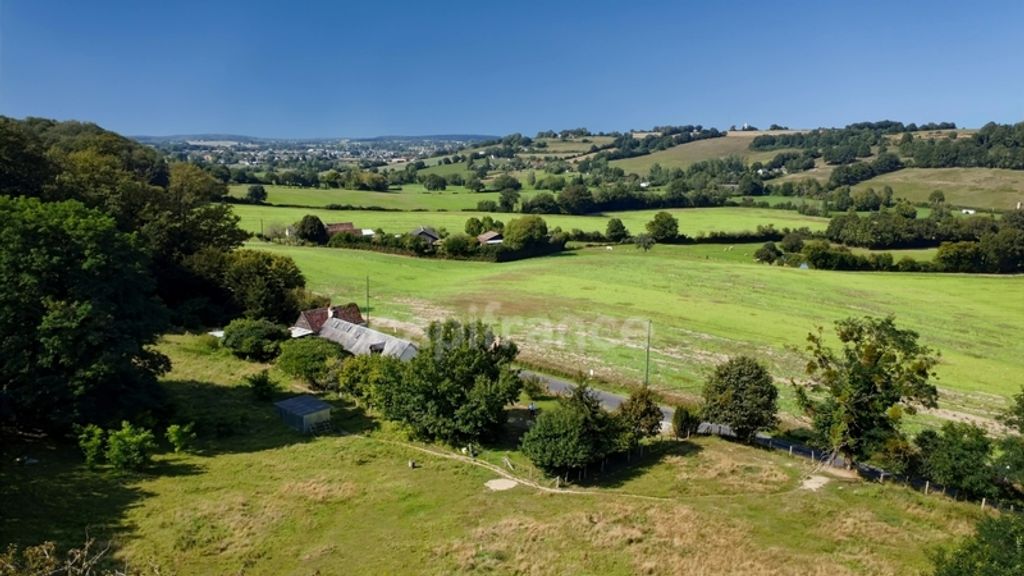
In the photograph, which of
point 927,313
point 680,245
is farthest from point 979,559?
point 680,245

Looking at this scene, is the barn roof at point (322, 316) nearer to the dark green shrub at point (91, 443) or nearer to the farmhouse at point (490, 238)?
the dark green shrub at point (91, 443)

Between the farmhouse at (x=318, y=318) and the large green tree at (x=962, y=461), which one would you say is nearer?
the large green tree at (x=962, y=461)

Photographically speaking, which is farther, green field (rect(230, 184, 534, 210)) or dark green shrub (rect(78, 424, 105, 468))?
green field (rect(230, 184, 534, 210))

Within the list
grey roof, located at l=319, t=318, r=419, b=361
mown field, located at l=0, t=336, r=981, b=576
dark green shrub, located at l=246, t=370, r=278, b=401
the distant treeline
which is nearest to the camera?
mown field, located at l=0, t=336, r=981, b=576

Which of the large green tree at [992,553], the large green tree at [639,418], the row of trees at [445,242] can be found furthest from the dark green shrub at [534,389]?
the row of trees at [445,242]

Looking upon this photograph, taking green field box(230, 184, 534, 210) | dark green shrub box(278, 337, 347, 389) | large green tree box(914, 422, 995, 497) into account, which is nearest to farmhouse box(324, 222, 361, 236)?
green field box(230, 184, 534, 210)

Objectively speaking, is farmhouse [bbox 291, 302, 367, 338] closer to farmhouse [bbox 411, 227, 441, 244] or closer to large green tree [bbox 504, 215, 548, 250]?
farmhouse [bbox 411, 227, 441, 244]
